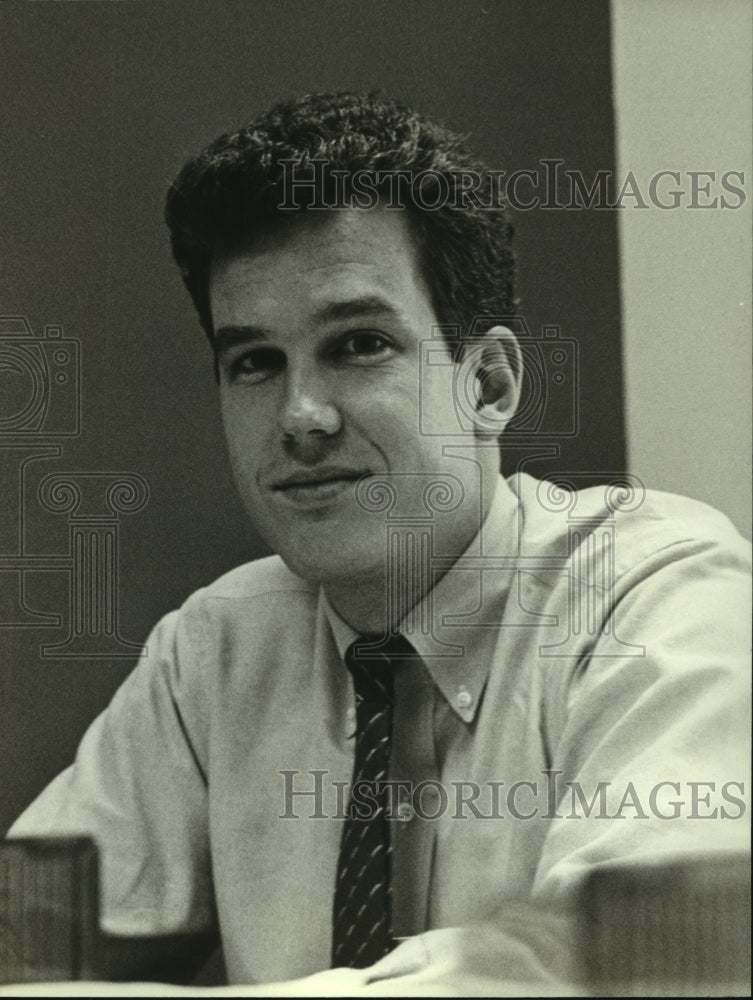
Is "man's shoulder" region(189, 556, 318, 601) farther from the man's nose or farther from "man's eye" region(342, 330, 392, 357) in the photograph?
"man's eye" region(342, 330, 392, 357)

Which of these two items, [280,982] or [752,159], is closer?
[280,982]

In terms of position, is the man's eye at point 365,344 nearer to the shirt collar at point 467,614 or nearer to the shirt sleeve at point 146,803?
the shirt collar at point 467,614

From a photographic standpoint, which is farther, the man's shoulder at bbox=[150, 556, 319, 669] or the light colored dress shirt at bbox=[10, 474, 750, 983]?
the man's shoulder at bbox=[150, 556, 319, 669]

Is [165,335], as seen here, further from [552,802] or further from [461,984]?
[461,984]

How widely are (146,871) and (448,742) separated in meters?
0.57

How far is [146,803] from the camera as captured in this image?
2184mm

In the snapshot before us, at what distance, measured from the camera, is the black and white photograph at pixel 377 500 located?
2072 mm

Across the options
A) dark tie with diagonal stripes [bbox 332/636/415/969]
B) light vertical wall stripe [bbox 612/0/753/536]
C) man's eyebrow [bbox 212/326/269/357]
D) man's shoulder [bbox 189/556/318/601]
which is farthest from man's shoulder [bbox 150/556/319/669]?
light vertical wall stripe [bbox 612/0/753/536]

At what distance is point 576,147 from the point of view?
2240 millimetres

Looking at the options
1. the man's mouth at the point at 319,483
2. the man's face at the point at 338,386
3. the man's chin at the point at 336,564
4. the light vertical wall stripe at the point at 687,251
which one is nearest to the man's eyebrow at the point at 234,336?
the man's face at the point at 338,386

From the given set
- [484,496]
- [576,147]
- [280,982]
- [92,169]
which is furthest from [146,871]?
[576,147]

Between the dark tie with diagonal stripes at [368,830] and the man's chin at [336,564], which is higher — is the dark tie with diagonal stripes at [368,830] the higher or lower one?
the lower one

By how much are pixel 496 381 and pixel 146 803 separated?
3.15ft

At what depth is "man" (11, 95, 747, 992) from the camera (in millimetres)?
2086
